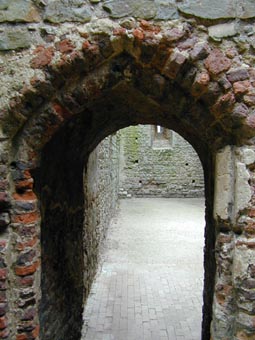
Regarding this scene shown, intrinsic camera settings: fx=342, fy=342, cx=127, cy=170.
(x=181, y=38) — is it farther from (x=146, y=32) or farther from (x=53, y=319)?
(x=53, y=319)

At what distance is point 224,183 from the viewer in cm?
203

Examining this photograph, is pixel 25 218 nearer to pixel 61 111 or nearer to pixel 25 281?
pixel 25 281

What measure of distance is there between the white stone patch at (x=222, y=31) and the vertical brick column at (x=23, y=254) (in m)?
1.32

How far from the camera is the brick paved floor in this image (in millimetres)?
4090

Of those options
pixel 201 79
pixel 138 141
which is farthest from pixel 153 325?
pixel 138 141

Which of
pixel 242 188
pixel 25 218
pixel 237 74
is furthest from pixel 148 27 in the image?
pixel 25 218

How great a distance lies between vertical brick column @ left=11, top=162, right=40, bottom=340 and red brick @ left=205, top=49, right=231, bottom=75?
3.97ft

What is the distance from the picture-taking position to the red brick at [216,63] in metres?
1.89

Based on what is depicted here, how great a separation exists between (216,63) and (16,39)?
114 centimetres

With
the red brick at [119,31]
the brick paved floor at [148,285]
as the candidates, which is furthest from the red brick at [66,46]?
the brick paved floor at [148,285]

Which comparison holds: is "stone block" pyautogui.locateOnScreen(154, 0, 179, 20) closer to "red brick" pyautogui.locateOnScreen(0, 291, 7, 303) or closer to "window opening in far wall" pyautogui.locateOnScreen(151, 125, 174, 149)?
"red brick" pyautogui.locateOnScreen(0, 291, 7, 303)

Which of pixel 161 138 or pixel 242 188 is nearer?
pixel 242 188

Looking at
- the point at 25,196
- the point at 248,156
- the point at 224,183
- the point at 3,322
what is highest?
the point at 248,156

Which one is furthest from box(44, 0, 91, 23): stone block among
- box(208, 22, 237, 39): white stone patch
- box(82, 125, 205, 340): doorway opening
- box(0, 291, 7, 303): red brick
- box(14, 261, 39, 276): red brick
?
box(82, 125, 205, 340): doorway opening
